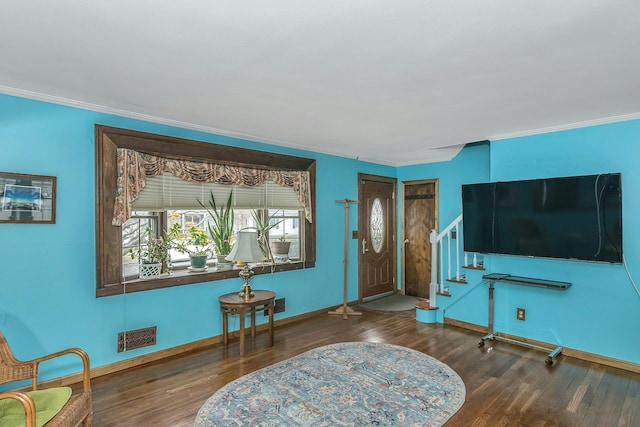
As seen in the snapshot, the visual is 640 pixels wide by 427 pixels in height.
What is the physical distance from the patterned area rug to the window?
140 cm

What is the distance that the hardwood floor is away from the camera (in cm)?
257

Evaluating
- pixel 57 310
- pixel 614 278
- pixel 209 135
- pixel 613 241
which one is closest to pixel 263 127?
pixel 209 135

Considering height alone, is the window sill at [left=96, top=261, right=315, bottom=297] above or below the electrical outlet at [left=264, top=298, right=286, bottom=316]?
above

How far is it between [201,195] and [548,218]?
3788 mm

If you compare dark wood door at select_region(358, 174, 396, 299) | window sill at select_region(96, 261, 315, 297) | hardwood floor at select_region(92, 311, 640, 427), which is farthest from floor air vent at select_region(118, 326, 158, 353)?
dark wood door at select_region(358, 174, 396, 299)

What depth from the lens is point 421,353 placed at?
3732 millimetres

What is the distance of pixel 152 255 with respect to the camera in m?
3.62

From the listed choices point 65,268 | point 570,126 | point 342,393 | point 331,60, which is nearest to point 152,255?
point 65,268

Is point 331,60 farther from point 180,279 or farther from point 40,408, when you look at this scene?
point 180,279

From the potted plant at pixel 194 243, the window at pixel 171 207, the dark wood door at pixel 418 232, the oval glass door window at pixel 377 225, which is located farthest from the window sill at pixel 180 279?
the dark wood door at pixel 418 232

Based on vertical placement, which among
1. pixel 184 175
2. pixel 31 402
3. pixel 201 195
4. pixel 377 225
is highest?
pixel 184 175

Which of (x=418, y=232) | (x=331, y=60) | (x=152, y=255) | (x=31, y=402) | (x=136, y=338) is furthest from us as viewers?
(x=418, y=232)

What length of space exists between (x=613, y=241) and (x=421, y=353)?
7.03 ft

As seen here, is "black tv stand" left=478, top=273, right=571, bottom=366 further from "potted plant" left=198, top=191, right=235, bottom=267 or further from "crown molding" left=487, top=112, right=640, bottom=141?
"potted plant" left=198, top=191, right=235, bottom=267
